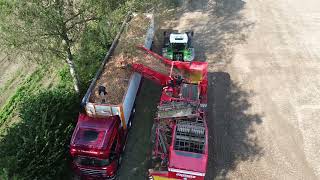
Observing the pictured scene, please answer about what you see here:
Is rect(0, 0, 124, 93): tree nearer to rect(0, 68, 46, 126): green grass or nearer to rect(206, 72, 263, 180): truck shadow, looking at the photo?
rect(0, 68, 46, 126): green grass

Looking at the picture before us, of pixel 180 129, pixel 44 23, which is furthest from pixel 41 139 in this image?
pixel 180 129

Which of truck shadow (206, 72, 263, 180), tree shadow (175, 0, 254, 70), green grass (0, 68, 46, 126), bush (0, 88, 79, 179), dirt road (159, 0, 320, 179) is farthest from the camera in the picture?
tree shadow (175, 0, 254, 70)

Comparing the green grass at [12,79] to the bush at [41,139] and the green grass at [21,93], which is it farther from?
the bush at [41,139]

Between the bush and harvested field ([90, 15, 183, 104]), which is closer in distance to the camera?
the bush

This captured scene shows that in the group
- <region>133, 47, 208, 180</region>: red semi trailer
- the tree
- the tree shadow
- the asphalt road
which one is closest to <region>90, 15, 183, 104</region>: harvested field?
<region>133, 47, 208, 180</region>: red semi trailer

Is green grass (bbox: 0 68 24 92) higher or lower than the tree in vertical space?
lower

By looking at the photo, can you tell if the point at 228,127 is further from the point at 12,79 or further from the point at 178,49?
the point at 12,79

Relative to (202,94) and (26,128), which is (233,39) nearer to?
(202,94)
